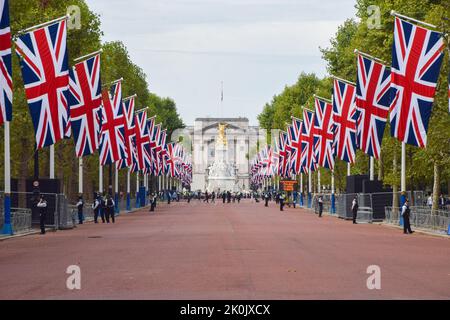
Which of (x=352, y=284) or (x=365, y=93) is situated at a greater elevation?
(x=365, y=93)

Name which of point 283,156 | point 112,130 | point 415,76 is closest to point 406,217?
point 415,76

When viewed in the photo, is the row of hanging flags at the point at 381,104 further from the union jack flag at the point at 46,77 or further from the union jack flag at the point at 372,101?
the union jack flag at the point at 46,77

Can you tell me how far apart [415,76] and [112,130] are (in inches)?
1041

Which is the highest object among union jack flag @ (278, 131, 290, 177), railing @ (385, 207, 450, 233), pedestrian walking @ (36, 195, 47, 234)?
union jack flag @ (278, 131, 290, 177)

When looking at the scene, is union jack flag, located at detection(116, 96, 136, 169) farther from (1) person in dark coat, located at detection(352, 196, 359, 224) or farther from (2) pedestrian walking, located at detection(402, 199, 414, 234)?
(2) pedestrian walking, located at detection(402, 199, 414, 234)

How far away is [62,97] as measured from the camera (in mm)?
41062

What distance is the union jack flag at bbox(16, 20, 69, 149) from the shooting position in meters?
38.9

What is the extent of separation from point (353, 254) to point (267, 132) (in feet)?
474

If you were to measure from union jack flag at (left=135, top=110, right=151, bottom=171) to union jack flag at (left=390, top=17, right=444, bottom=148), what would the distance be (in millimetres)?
41615

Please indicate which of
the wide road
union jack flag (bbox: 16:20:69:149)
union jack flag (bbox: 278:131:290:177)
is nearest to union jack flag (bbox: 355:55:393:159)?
the wide road

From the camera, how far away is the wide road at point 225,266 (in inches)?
721

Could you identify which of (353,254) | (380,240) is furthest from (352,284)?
(380,240)

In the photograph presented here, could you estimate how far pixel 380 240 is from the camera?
38500 millimetres
